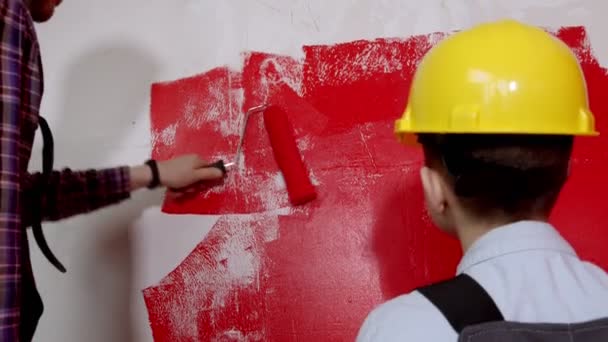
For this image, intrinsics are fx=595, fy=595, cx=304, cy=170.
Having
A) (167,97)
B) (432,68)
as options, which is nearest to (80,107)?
(167,97)

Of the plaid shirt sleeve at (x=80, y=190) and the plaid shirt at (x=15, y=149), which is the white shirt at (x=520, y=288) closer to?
the plaid shirt at (x=15, y=149)

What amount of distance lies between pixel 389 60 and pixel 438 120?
36cm

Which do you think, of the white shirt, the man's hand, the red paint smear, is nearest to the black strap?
the white shirt

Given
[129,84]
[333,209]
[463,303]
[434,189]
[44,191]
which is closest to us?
[463,303]

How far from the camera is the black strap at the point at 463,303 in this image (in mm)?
614

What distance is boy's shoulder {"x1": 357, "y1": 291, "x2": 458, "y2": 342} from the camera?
61 cm

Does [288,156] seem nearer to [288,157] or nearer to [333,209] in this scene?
[288,157]

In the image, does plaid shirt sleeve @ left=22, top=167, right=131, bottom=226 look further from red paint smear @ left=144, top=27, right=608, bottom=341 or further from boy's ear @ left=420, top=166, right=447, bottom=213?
boy's ear @ left=420, top=166, right=447, bottom=213

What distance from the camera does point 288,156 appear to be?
3.52ft

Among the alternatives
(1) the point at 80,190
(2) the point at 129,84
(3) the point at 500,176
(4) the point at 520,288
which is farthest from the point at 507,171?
(2) the point at 129,84

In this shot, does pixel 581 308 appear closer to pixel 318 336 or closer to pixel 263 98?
pixel 318 336

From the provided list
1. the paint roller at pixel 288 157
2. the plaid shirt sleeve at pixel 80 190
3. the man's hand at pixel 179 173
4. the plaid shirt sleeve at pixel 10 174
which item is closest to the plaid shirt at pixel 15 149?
the plaid shirt sleeve at pixel 10 174

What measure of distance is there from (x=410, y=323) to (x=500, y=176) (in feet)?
0.63

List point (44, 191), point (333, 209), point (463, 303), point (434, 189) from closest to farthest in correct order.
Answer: point (463, 303) < point (434, 189) < point (44, 191) < point (333, 209)
